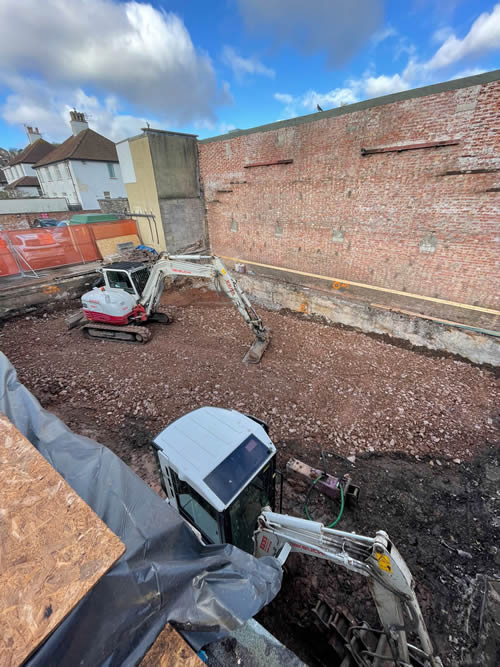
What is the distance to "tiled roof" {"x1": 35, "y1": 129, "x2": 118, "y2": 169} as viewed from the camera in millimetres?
27612

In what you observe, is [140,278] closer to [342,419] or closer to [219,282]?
[219,282]

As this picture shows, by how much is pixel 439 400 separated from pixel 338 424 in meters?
2.59

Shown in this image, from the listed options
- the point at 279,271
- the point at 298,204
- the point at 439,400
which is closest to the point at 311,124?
the point at 298,204

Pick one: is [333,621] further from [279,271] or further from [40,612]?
[279,271]

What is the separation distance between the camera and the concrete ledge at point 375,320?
765cm

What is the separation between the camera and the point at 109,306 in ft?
28.1

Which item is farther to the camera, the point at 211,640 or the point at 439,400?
the point at 439,400

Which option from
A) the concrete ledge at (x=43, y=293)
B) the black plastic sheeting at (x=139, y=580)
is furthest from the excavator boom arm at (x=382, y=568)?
the concrete ledge at (x=43, y=293)

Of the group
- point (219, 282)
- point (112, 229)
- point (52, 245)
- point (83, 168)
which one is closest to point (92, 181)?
point (83, 168)

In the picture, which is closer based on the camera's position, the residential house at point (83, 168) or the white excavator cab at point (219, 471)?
the white excavator cab at point (219, 471)

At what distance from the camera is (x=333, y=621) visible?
2.88 metres

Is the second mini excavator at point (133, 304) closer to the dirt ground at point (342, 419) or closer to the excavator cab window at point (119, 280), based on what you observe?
Result: the excavator cab window at point (119, 280)

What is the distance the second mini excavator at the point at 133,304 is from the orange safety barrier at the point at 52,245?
4950mm

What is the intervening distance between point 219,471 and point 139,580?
126 centimetres
